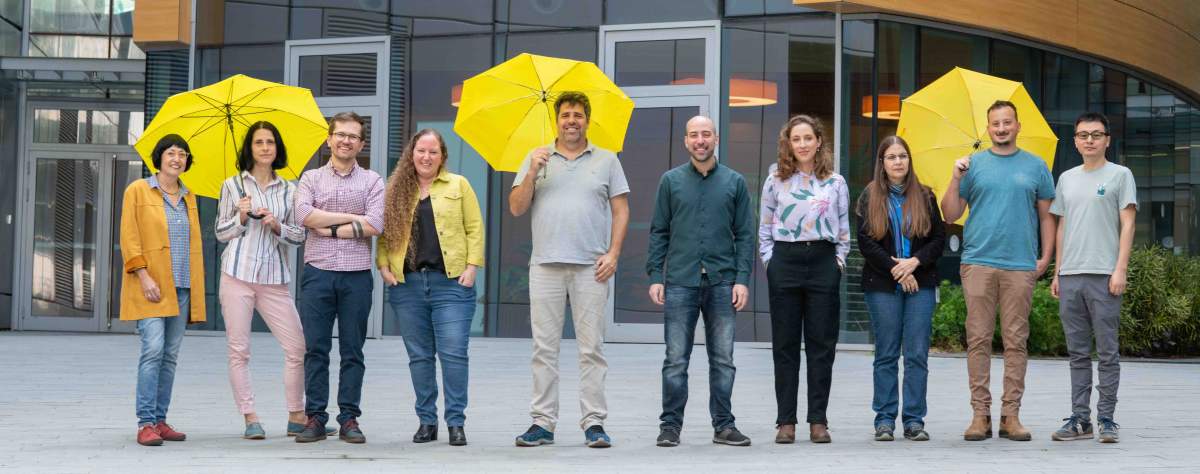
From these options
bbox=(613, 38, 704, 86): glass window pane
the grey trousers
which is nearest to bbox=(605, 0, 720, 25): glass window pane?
bbox=(613, 38, 704, 86): glass window pane

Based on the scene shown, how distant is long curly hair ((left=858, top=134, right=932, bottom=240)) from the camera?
7551mm

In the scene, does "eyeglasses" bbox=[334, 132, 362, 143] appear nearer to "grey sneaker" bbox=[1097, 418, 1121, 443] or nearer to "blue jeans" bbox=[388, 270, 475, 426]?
"blue jeans" bbox=[388, 270, 475, 426]

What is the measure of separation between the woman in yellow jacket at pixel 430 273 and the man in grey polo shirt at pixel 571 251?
379 mm

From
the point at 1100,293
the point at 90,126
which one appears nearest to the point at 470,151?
the point at 90,126

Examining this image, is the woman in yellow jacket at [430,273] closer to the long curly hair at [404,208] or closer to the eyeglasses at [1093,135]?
the long curly hair at [404,208]

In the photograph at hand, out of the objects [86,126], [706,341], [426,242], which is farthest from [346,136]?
[86,126]

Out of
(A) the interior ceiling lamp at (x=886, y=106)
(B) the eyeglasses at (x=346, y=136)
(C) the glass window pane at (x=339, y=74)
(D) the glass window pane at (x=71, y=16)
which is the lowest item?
(B) the eyeglasses at (x=346, y=136)

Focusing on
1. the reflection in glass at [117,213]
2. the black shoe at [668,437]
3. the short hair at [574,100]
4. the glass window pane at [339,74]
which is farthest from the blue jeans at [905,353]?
the reflection in glass at [117,213]

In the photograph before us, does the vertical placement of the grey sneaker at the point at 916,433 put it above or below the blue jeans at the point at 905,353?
below

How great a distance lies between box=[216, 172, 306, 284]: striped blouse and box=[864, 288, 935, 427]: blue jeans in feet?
10.9

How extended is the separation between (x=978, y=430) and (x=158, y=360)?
14.9 ft

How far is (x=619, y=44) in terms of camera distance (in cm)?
1598

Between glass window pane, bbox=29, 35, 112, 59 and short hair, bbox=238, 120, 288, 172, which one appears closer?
short hair, bbox=238, 120, 288, 172

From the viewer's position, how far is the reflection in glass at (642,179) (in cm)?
1569
